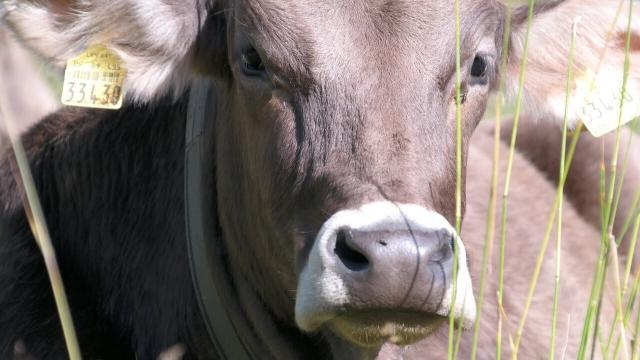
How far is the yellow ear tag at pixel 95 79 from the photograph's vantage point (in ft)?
11.9

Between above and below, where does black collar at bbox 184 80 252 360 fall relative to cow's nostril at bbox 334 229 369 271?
below

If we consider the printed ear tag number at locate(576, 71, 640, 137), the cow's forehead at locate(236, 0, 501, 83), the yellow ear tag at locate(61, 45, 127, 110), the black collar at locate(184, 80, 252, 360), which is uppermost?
the cow's forehead at locate(236, 0, 501, 83)

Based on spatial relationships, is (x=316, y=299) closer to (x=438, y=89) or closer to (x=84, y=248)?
(x=438, y=89)

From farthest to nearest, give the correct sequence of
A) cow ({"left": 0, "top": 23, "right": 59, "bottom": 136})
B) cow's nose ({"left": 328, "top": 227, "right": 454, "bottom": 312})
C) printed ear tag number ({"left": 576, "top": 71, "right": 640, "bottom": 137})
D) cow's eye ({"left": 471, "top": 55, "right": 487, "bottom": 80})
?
cow ({"left": 0, "top": 23, "right": 59, "bottom": 136})
printed ear tag number ({"left": 576, "top": 71, "right": 640, "bottom": 137})
cow's eye ({"left": 471, "top": 55, "right": 487, "bottom": 80})
cow's nose ({"left": 328, "top": 227, "right": 454, "bottom": 312})

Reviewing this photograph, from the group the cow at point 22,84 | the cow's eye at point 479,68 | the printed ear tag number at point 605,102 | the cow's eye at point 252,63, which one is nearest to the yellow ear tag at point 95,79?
the cow's eye at point 252,63

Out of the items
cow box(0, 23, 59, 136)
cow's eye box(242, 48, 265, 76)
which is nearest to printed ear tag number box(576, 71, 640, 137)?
cow's eye box(242, 48, 265, 76)

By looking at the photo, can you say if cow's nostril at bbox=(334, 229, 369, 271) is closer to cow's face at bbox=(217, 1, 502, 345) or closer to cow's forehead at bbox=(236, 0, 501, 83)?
cow's face at bbox=(217, 1, 502, 345)

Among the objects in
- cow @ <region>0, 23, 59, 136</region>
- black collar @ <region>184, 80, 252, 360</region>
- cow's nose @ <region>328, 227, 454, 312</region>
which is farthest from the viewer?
cow @ <region>0, 23, 59, 136</region>

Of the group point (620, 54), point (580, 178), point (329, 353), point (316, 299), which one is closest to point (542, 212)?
point (580, 178)

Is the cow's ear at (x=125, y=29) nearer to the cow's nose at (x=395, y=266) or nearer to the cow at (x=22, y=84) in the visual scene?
the cow's nose at (x=395, y=266)

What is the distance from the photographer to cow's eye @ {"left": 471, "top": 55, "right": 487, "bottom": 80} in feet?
11.6

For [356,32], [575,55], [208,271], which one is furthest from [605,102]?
[208,271]

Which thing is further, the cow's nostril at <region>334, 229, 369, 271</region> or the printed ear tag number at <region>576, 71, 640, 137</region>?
the printed ear tag number at <region>576, 71, 640, 137</region>

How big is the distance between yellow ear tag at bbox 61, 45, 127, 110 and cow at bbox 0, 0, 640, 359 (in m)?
0.04
